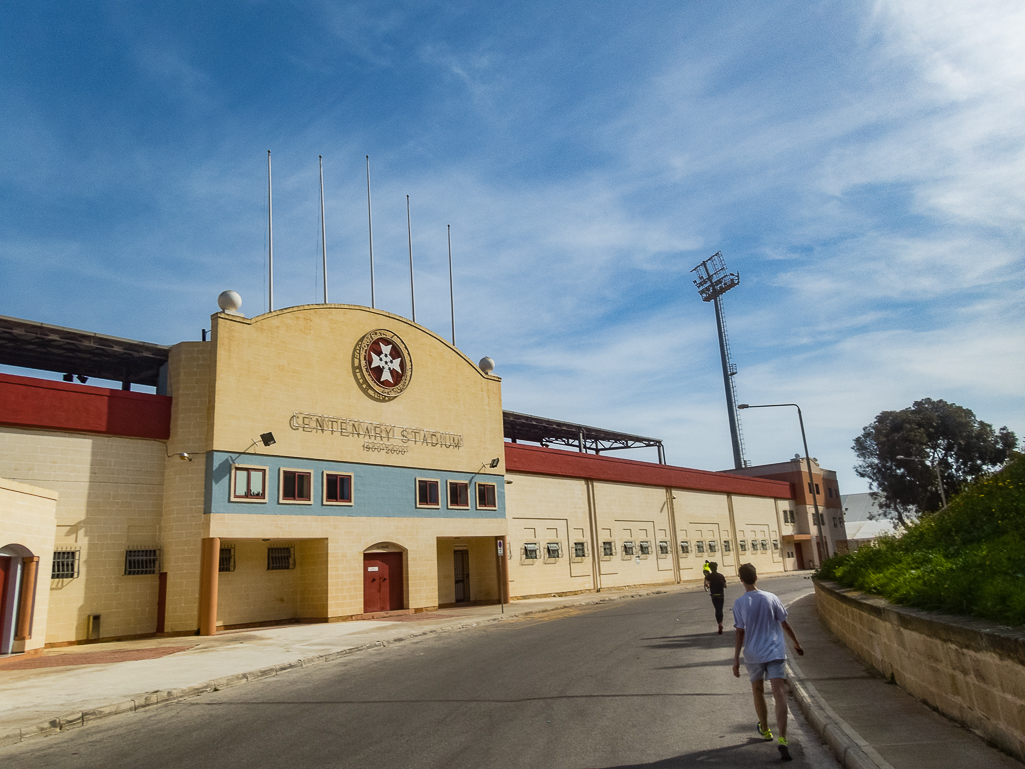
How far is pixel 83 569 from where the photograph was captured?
22297 mm

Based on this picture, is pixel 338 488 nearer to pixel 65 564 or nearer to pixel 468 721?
pixel 65 564

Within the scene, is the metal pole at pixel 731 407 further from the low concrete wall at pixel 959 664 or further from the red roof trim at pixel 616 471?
the low concrete wall at pixel 959 664

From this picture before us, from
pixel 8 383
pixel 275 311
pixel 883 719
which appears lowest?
pixel 883 719

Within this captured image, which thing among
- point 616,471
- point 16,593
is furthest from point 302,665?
point 616,471

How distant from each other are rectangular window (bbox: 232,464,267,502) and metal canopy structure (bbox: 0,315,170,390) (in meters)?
5.17

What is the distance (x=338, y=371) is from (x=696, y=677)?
20254mm

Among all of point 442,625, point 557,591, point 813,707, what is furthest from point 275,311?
point 813,707

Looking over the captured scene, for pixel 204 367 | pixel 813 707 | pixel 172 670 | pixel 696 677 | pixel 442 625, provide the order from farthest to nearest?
pixel 204 367 < pixel 442 625 < pixel 172 670 < pixel 696 677 < pixel 813 707

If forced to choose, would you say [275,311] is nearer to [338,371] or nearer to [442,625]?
[338,371]

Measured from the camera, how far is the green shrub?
7.49m

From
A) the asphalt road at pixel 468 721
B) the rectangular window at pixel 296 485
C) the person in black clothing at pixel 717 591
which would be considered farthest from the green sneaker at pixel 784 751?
the rectangular window at pixel 296 485

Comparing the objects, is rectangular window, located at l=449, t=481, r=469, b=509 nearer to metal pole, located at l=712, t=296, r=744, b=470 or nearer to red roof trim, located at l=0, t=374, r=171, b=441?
red roof trim, located at l=0, t=374, r=171, b=441

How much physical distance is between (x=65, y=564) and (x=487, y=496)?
55.2 feet

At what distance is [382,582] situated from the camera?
1142 inches
